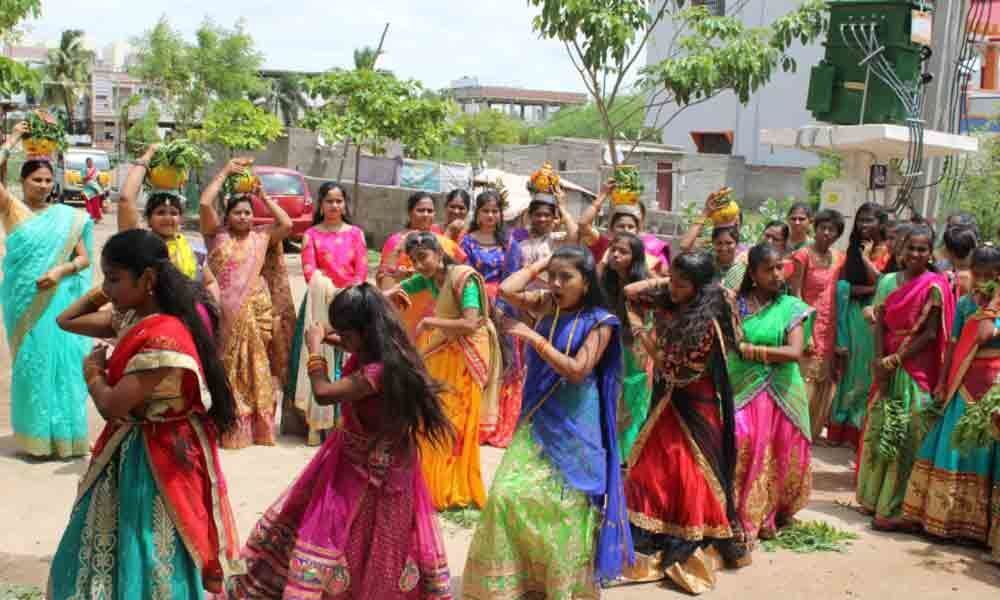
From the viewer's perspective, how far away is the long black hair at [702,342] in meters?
5.22

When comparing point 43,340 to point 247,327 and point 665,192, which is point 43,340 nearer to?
point 247,327

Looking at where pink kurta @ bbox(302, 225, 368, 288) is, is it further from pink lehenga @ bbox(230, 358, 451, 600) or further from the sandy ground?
pink lehenga @ bbox(230, 358, 451, 600)

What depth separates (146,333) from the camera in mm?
3740

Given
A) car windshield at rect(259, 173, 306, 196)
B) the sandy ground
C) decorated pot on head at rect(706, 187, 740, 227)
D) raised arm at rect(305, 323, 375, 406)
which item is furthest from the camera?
car windshield at rect(259, 173, 306, 196)

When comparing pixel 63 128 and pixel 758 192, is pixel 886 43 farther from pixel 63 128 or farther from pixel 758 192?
pixel 758 192

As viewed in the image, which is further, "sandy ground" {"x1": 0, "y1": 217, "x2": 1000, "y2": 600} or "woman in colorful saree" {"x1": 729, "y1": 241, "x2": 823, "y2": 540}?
"woman in colorful saree" {"x1": 729, "y1": 241, "x2": 823, "y2": 540}

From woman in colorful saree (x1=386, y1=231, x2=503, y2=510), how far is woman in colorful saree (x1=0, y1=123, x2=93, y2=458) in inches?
88.4

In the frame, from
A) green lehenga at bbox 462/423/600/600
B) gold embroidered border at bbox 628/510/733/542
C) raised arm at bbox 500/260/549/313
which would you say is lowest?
gold embroidered border at bbox 628/510/733/542

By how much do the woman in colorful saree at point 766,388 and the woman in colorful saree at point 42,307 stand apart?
407 centimetres

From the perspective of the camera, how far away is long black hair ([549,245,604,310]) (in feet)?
15.3

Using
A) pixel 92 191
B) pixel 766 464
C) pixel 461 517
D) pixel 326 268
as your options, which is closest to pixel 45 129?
pixel 326 268

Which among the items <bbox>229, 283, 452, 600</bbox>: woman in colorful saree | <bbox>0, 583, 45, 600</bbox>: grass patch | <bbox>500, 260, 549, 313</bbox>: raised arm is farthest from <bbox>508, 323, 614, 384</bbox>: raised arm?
<bbox>0, 583, 45, 600</bbox>: grass patch

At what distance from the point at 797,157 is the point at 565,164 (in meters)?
11.4

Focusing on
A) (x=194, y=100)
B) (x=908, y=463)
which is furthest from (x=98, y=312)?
(x=194, y=100)
